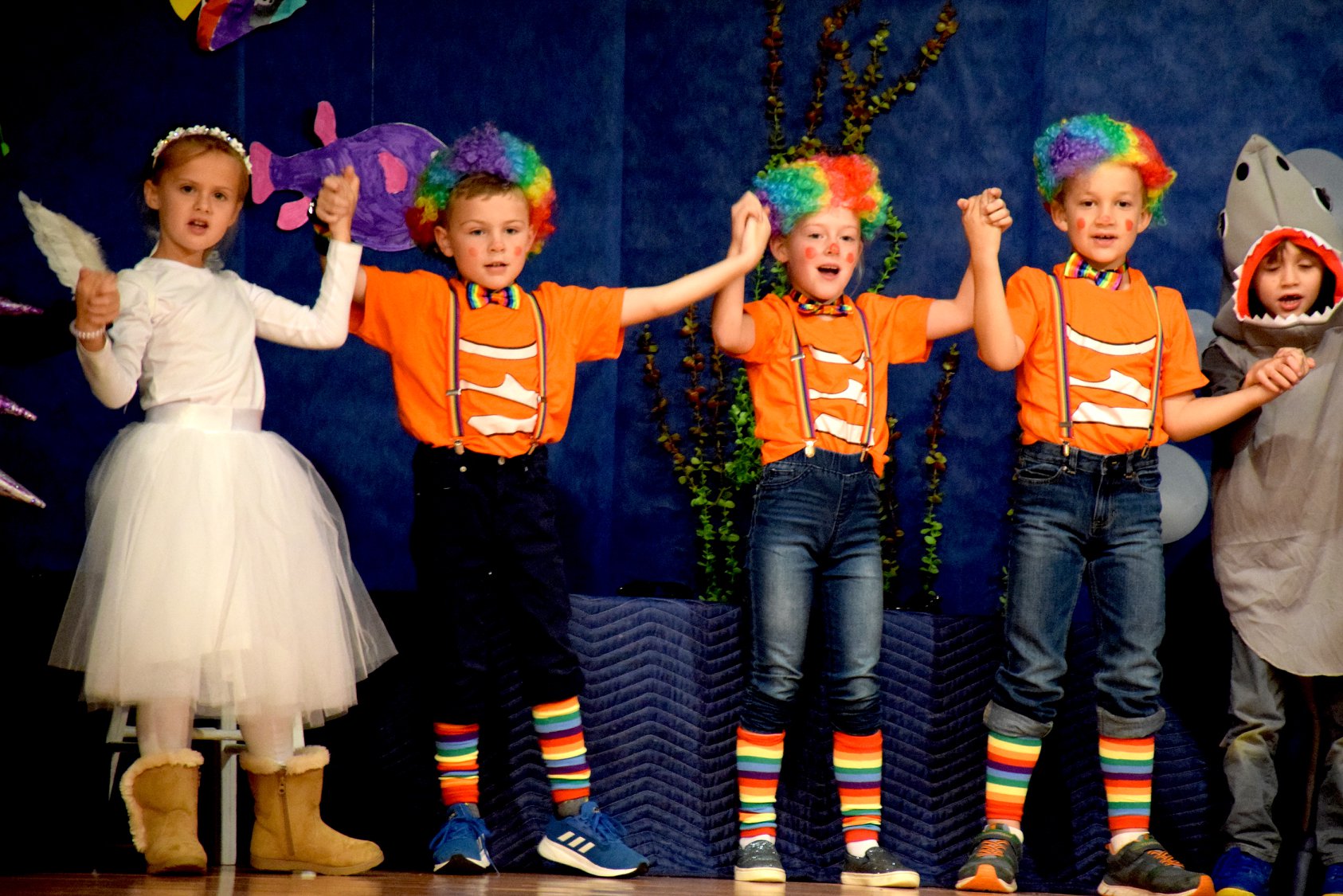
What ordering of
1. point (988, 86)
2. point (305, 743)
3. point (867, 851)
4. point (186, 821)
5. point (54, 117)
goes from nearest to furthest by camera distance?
point (186, 821), point (867, 851), point (305, 743), point (54, 117), point (988, 86)

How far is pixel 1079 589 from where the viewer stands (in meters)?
2.96

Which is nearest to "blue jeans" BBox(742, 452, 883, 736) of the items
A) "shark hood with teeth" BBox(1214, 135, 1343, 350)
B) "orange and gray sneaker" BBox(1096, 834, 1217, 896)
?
"orange and gray sneaker" BBox(1096, 834, 1217, 896)

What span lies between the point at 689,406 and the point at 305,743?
4.44 ft

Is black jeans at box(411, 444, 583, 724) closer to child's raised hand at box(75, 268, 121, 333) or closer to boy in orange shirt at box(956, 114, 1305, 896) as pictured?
child's raised hand at box(75, 268, 121, 333)

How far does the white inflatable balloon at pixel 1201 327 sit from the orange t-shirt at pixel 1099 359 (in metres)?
0.26

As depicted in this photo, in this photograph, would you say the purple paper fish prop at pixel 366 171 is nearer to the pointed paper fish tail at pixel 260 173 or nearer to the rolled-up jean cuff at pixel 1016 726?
the pointed paper fish tail at pixel 260 173

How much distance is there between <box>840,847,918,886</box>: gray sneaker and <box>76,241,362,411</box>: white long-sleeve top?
4.83 ft

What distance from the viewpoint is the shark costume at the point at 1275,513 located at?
3.01 metres

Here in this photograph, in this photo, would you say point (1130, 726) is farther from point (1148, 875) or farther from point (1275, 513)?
point (1275, 513)

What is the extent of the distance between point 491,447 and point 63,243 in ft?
3.76

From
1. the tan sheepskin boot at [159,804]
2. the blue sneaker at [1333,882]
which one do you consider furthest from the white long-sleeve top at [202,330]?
the blue sneaker at [1333,882]

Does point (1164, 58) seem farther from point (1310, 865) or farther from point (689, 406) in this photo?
point (1310, 865)

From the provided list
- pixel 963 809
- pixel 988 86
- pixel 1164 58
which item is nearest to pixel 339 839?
pixel 963 809

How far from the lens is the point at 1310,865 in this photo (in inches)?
120
